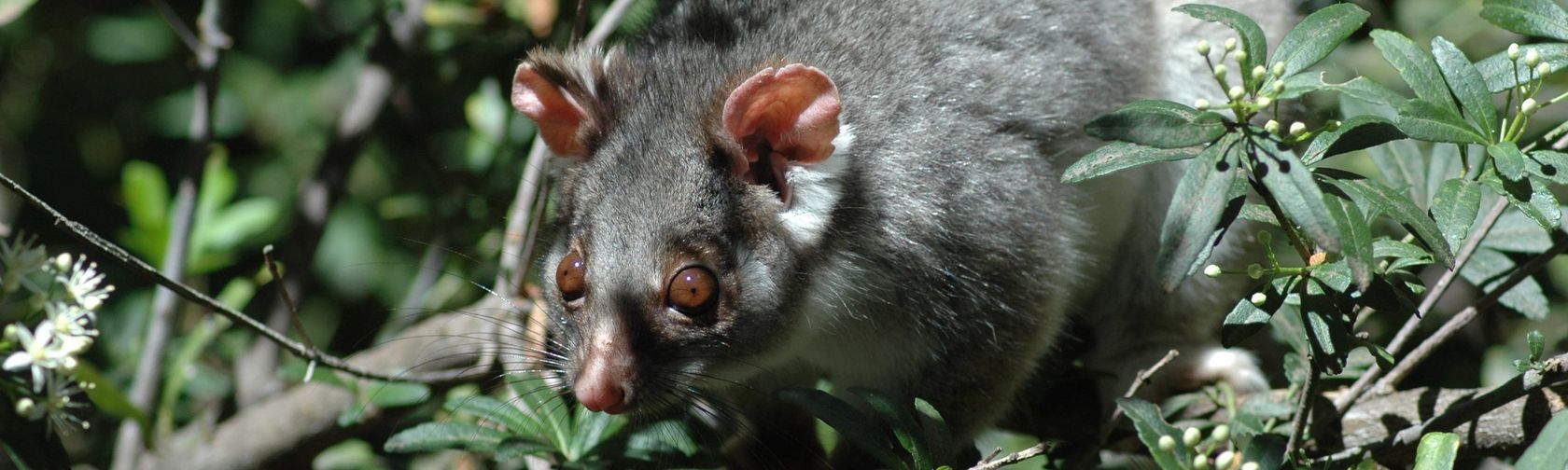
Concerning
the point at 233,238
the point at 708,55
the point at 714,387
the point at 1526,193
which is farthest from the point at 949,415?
the point at 233,238

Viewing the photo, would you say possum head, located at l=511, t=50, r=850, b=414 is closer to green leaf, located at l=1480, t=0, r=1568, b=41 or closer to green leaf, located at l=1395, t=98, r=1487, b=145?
green leaf, located at l=1395, t=98, r=1487, b=145

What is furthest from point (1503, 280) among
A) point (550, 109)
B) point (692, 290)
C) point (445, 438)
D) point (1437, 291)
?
point (445, 438)

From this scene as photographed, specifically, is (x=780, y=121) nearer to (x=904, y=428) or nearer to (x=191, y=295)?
(x=904, y=428)

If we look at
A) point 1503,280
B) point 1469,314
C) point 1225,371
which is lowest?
point 1225,371

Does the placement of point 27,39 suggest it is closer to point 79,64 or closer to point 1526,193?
point 79,64

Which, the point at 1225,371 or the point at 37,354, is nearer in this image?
the point at 37,354

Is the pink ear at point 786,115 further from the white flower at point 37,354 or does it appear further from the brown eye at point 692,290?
the white flower at point 37,354
